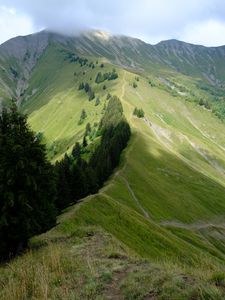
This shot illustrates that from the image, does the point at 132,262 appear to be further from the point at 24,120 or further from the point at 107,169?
the point at 107,169

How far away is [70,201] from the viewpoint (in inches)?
3002

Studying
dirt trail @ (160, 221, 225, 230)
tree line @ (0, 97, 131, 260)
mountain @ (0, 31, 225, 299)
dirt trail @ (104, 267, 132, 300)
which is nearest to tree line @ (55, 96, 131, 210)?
mountain @ (0, 31, 225, 299)

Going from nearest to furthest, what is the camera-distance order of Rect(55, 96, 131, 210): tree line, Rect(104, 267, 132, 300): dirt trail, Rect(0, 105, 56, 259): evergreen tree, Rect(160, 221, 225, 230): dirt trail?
Rect(104, 267, 132, 300): dirt trail, Rect(0, 105, 56, 259): evergreen tree, Rect(55, 96, 131, 210): tree line, Rect(160, 221, 225, 230): dirt trail

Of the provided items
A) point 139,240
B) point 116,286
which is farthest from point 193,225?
point 116,286

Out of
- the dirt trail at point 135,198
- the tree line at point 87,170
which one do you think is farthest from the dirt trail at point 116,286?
the dirt trail at point 135,198

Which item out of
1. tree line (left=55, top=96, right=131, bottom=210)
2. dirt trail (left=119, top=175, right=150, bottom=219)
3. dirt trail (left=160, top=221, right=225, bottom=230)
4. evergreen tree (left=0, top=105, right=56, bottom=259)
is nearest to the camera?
evergreen tree (left=0, top=105, right=56, bottom=259)

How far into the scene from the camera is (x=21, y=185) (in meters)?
32.6

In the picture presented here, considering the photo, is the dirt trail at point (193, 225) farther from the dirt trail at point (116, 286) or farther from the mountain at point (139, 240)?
the dirt trail at point (116, 286)

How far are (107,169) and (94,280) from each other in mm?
99505

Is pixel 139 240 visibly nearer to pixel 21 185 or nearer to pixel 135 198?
pixel 21 185

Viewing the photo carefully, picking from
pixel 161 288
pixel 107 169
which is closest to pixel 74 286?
pixel 161 288

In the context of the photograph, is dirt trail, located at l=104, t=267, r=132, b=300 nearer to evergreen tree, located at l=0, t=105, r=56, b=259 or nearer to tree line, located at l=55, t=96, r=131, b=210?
evergreen tree, located at l=0, t=105, r=56, b=259

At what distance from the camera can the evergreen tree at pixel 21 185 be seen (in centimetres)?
3139

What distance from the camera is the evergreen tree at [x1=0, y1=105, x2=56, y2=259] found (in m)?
31.4
